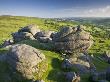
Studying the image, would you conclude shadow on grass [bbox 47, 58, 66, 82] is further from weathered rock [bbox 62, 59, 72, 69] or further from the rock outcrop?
the rock outcrop

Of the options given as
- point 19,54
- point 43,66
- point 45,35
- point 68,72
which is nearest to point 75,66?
point 68,72

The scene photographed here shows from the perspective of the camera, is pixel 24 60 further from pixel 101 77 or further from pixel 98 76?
pixel 101 77

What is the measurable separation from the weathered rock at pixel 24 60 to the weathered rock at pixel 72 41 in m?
15.3

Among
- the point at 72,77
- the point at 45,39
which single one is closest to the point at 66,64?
the point at 72,77

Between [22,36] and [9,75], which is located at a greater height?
[22,36]

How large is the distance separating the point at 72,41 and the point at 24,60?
20.1 meters

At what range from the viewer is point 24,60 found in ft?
163

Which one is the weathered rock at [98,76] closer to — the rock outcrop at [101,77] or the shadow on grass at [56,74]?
the rock outcrop at [101,77]

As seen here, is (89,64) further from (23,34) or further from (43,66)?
(23,34)

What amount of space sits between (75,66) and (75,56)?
671cm

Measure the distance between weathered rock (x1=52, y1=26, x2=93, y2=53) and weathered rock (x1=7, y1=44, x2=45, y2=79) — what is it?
50.2 feet

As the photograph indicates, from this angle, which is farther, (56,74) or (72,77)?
(56,74)

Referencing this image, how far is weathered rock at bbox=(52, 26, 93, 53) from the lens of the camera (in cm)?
6619

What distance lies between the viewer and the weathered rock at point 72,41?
6619 centimetres
